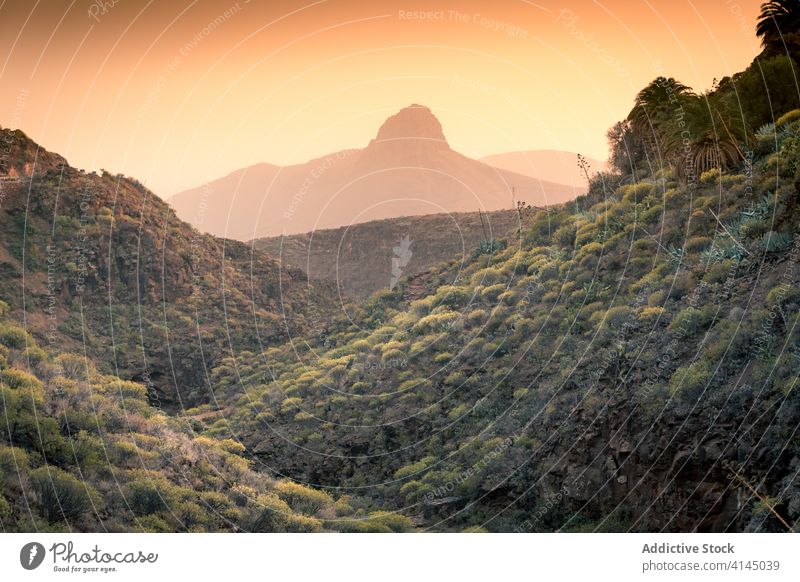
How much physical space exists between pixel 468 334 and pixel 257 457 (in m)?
12.5

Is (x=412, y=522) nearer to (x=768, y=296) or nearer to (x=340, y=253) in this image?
(x=768, y=296)

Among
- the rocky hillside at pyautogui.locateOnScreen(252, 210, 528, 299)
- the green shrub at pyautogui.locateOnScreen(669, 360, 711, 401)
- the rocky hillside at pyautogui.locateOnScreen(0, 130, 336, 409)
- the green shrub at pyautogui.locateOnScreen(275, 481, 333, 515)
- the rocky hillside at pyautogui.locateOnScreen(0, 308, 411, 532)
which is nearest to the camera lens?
the rocky hillside at pyautogui.locateOnScreen(0, 308, 411, 532)

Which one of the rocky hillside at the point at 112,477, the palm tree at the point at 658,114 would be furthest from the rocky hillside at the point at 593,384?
the rocky hillside at the point at 112,477

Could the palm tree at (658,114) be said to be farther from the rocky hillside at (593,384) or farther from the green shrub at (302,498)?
the green shrub at (302,498)

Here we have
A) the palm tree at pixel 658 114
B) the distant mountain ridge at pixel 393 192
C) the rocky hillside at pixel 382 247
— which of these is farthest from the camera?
the distant mountain ridge at pixel 393 192

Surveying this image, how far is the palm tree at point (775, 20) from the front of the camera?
5156cm

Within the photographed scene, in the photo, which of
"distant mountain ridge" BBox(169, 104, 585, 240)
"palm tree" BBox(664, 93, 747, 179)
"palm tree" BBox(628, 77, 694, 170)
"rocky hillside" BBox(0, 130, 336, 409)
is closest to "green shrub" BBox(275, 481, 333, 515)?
"rocky hillside" BBox(0, 130, 336, 409)

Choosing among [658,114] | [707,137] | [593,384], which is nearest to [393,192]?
[658,114]

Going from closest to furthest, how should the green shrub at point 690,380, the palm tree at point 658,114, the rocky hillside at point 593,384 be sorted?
the rocky hillside at point 593,384, the green shrub at point 690,380, the palm tree at point 658,114

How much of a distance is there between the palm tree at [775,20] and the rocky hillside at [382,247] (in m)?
40.1
